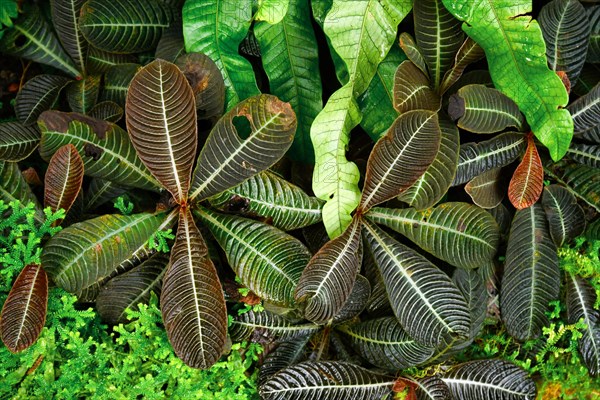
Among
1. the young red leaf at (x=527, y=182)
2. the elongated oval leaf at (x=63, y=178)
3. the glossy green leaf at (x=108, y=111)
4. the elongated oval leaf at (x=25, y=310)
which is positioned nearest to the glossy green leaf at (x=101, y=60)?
the glossy green leaf at (x=108, y=111)

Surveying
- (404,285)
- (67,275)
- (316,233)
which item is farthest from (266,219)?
(67,275)

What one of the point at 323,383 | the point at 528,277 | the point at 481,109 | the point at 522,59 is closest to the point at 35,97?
the point at 323,383

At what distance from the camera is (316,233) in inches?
69.9

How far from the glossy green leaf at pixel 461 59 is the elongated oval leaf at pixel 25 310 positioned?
3.93 feet

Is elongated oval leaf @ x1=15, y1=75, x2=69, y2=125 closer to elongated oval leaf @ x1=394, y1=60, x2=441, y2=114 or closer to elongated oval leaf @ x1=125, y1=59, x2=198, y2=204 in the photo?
elongated oval leaf @ x1=125, y1=59, x2=198, y2=204

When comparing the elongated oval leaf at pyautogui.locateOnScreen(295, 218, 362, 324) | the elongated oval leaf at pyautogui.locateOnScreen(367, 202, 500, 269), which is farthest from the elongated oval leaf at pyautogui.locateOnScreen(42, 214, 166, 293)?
the elongated oval leaf at pyautogui.locateOnScreen(367, 202, 500, 269)

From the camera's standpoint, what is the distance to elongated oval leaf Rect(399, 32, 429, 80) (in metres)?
1.68

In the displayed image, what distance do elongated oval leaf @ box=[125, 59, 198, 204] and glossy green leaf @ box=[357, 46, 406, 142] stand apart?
20.1 inches

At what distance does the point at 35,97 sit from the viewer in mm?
1855

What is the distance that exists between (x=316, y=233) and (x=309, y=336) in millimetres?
301

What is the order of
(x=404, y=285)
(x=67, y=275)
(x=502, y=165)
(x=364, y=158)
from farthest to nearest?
(x=364, y=158) < (x=502, y=165) < (x=404, y=285) < (x=67, y=275)

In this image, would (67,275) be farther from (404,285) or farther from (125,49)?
(404,285)

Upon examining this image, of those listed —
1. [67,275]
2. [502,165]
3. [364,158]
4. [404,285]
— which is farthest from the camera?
[364,158]

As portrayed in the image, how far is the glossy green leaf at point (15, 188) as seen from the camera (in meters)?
1.66
